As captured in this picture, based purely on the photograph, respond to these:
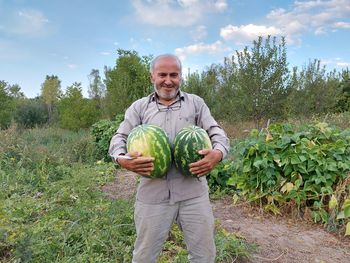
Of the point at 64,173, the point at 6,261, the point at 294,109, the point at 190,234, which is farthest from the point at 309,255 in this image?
the point at 294,109

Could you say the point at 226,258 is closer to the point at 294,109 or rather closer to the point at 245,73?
the point at 245,73

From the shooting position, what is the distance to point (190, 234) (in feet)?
8.27

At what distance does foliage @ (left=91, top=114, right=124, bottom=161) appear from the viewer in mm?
9953

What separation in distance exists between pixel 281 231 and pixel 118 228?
1.90 meters

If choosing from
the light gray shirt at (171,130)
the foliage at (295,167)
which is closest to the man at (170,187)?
the light gray shirt at (171,130)

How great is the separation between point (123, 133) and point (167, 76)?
48 centimetres

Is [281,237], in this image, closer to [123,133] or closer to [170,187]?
[170,187]

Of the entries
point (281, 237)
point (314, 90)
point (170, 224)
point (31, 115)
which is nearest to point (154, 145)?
point (170, 224)

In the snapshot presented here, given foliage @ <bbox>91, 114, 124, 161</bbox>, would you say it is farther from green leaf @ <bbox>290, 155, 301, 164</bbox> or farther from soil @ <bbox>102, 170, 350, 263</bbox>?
green leaf @ <bbox>290, 155, 301, 164</bbox>

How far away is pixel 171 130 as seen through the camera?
248 cm

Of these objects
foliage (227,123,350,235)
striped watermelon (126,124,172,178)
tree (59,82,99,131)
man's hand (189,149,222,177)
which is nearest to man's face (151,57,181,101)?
striped watermelon (126,124,172,178)

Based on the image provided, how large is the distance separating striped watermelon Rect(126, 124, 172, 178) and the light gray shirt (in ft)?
0.45

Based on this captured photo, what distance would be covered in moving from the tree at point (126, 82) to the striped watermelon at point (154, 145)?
1085 cm

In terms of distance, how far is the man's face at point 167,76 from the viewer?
2.43 metres
